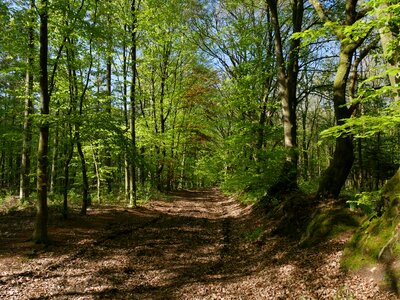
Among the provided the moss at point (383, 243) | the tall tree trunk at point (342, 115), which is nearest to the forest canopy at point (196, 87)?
the tall tree trunk at point (342, 115)

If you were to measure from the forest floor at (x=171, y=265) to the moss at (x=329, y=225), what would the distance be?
1.06 ft

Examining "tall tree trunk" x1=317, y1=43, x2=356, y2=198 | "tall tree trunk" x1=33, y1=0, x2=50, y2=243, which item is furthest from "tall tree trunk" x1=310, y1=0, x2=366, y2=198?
"tall tree trunk" x1=33, y1=0, x2=50, y2=243

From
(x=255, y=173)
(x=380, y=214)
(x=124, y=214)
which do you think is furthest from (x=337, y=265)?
(x=124, y=214)

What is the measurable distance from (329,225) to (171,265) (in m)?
4.34

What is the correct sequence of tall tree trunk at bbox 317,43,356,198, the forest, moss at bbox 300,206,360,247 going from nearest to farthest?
the forest → moss at bbox 300,206,360,247 → tall tree trunk at bbox 317,43,356,198

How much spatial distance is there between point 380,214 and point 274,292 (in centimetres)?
267

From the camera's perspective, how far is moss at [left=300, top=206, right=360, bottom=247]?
826 centimetres

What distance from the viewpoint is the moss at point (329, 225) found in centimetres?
826

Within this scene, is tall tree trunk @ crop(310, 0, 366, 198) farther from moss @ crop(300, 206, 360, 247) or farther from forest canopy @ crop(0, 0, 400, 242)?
moss @ crop(300, 206, 360, 247)

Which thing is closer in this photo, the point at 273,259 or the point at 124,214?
the point at 273,259

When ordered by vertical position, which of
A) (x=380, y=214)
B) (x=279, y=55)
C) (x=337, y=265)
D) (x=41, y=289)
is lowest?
(x=41, y=289)

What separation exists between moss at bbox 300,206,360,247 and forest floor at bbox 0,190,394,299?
324 millimetres

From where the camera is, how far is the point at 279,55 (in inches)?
576

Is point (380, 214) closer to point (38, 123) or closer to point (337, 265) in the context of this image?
point (337, 265)
